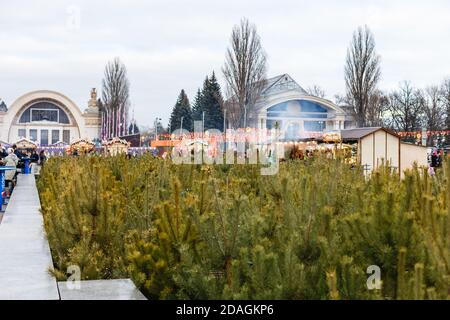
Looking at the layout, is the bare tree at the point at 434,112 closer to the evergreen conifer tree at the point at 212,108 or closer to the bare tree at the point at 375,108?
the bare tree at the point at 375,108

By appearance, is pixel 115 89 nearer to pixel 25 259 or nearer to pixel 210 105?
pixel 210 105

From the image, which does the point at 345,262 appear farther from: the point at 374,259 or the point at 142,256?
the point at 142,256

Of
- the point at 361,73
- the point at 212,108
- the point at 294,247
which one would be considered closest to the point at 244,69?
the point at 361,73

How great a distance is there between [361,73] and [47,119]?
46853 millimetres

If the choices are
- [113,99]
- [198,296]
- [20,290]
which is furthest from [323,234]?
[113,99]

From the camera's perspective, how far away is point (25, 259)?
4875 mm

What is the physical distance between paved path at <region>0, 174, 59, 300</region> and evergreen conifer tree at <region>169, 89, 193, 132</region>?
217ft

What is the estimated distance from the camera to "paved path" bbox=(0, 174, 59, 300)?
147 inches

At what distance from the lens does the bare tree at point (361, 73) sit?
155 ft

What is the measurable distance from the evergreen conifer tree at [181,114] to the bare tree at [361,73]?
95.9 feet

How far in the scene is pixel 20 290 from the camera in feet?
12.4

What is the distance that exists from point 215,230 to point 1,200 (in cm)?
1009

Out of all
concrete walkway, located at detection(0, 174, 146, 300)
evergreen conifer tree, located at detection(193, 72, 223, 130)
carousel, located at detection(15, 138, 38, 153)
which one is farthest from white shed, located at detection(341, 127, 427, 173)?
evergreen conifer tree, located at detection(193, 72, 223, 130)

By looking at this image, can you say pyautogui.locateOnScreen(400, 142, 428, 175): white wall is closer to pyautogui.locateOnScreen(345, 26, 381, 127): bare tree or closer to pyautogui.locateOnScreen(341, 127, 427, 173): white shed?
pyautogui.locateOnScreen(341, 127, 427, 173): white shed
